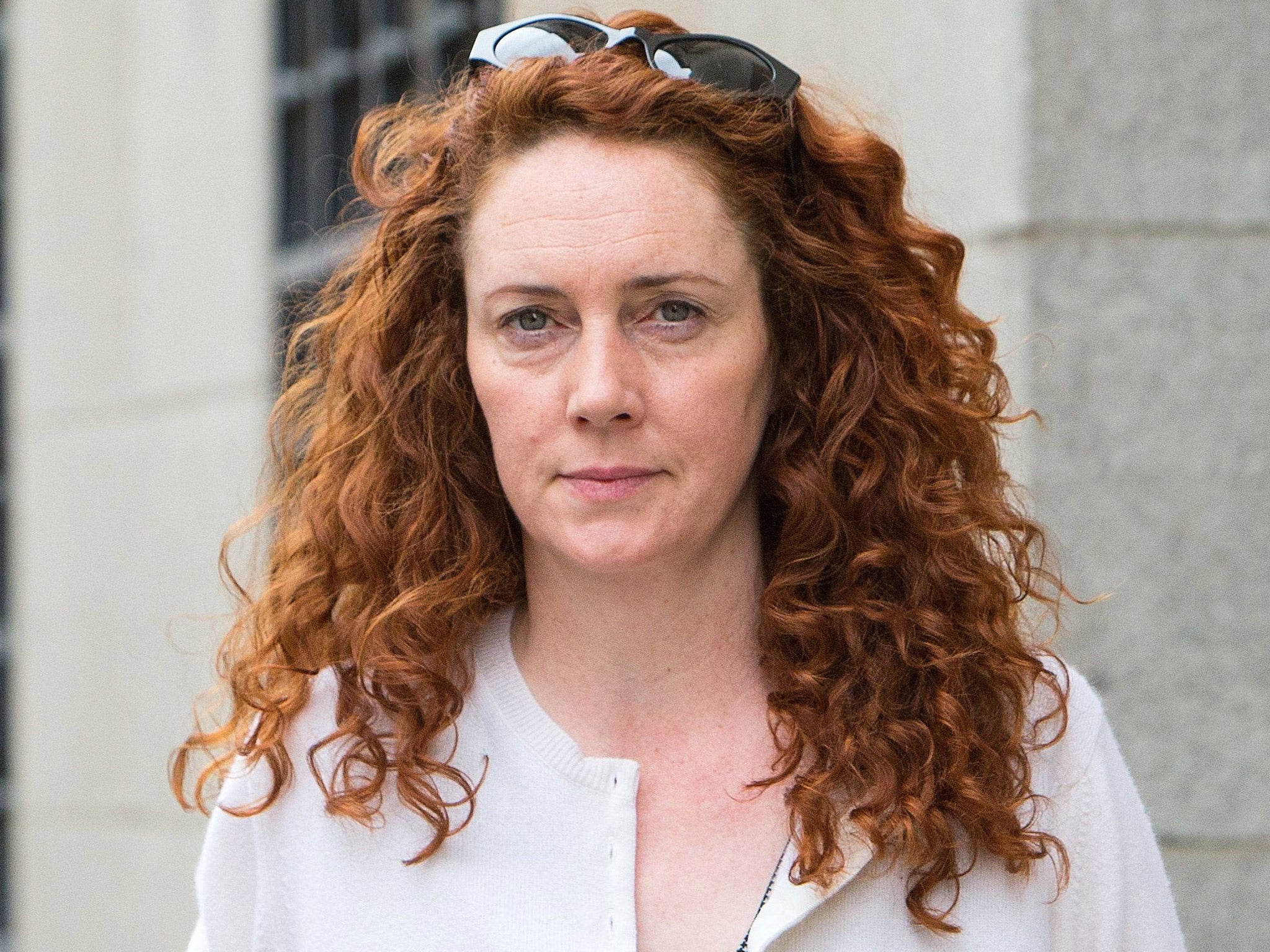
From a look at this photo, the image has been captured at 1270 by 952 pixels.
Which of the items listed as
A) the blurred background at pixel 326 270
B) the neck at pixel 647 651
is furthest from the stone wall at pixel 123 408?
the neck at pixel 647 651

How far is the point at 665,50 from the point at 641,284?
1.12ft

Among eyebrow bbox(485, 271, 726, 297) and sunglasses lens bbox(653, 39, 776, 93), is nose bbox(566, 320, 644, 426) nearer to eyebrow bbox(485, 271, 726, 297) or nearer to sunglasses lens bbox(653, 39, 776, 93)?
eyebrow bbox(485, 271, 726, 297)

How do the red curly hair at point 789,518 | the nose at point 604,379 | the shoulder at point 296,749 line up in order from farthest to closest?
the shoulder at point 296,749, the red curly hair at point 789,518, the nose at point 604,379

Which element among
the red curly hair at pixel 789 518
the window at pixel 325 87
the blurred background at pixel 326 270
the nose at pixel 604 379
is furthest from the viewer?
the window at pixel 325 87

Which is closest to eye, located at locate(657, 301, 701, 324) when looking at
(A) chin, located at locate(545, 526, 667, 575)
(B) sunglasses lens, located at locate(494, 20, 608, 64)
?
(A) chin, located at locate(545, 526, 667, 575)

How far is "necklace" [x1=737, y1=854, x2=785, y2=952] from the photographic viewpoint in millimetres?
2223

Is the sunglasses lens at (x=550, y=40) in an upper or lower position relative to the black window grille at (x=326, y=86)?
upper

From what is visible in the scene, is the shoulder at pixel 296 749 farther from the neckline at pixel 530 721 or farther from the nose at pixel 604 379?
the nose at pixel 604 379

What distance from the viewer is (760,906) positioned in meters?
2.26

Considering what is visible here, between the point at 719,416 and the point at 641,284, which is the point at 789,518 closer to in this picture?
the point at 719,416

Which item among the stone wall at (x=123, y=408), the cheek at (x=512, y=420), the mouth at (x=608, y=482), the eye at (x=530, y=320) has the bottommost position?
the stone wall at (x=123, y=408)

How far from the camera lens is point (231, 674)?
259 cm

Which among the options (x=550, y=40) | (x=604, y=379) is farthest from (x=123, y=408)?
(x=604, y=379)

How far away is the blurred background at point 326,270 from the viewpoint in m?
3.55
